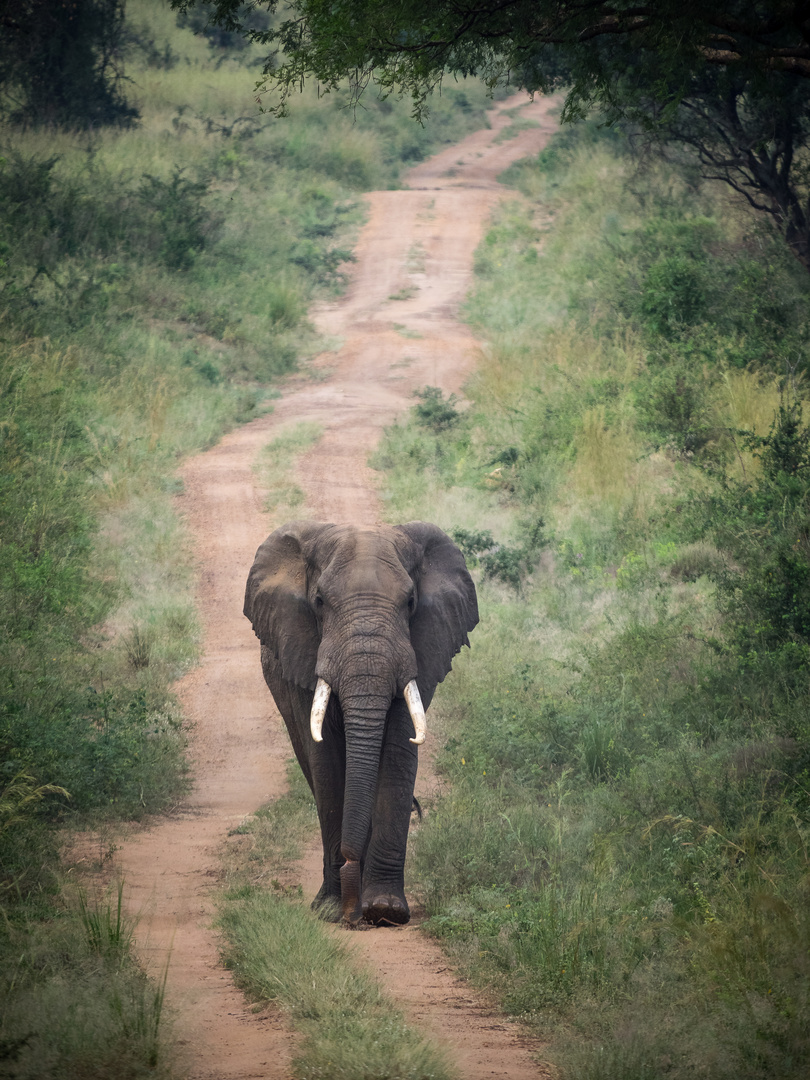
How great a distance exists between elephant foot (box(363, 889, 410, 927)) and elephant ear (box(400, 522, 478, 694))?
3.96 ft

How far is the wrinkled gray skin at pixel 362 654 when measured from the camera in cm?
609

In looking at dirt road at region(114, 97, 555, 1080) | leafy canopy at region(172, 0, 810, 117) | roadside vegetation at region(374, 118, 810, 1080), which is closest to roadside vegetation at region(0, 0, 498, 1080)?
dirt road at region(114, 97, 555, 1080)

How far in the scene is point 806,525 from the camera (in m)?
9.20

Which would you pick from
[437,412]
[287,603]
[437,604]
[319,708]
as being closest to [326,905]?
[319,708]

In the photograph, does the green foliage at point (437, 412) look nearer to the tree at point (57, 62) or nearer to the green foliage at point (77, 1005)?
the green foliage at point (77, 1005)

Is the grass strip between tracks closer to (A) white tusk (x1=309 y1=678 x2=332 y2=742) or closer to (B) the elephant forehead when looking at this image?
(A) white tusk (x1=309 y1=678 x2=332 y2=742)

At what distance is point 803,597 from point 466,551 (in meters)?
4.65

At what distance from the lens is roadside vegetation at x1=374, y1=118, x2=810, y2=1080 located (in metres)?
5.07

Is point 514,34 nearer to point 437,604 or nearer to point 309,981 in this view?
point 437,604

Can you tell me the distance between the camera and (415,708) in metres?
6.20

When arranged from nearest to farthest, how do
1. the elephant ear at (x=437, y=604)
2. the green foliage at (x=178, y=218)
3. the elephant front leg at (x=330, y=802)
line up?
the elephant front leg at (x=330, y=802) < the elephant ear at (x=437, y=604) < the green foliage at (x=178, y=218)

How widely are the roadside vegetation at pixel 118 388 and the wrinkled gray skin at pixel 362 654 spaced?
1327mm

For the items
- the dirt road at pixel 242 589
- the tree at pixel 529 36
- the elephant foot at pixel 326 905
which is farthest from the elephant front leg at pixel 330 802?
the tree at pixel 529 36

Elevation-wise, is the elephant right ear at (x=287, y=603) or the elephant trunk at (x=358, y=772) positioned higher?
the elephant right ear at (x=287, y=603)
